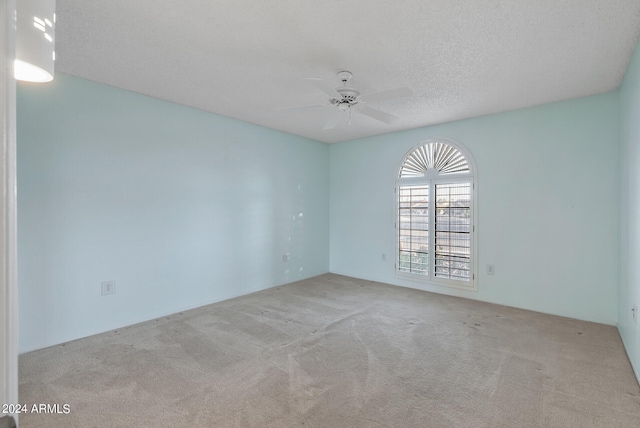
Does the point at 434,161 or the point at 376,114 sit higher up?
the point at 376,114

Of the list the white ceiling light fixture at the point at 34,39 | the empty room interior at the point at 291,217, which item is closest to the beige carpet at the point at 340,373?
the empty room interior at the point at 291,217

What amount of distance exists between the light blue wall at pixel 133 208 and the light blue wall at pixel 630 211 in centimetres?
395

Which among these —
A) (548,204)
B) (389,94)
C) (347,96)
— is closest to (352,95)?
(347,96)

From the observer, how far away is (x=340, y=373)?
7.77 ft

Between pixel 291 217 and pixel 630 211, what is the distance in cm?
396

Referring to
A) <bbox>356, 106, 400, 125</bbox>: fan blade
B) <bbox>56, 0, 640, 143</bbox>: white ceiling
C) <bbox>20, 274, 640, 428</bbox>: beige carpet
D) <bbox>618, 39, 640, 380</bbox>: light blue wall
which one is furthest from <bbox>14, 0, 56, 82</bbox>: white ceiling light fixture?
<bbox>618, 39, 640, 380</bbox>: light blue wall

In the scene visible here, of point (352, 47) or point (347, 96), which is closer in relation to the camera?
point (352, 47)

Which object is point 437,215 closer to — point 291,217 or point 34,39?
point 291,217

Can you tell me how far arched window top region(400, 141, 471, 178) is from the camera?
4355mm

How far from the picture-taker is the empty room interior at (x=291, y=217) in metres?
2.03

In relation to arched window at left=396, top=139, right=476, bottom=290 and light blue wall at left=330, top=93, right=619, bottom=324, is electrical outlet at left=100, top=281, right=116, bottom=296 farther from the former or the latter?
light blue wall at left=330, top=93, right=619, bottom=324

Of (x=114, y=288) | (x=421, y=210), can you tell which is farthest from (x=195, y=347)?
(x=421, y=210)

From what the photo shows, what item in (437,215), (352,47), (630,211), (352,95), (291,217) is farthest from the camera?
(291,217)

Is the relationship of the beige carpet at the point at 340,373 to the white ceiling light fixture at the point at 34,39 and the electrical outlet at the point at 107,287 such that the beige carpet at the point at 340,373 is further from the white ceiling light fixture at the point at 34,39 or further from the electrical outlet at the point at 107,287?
the white ceiling light fixture at the point at 34,39
